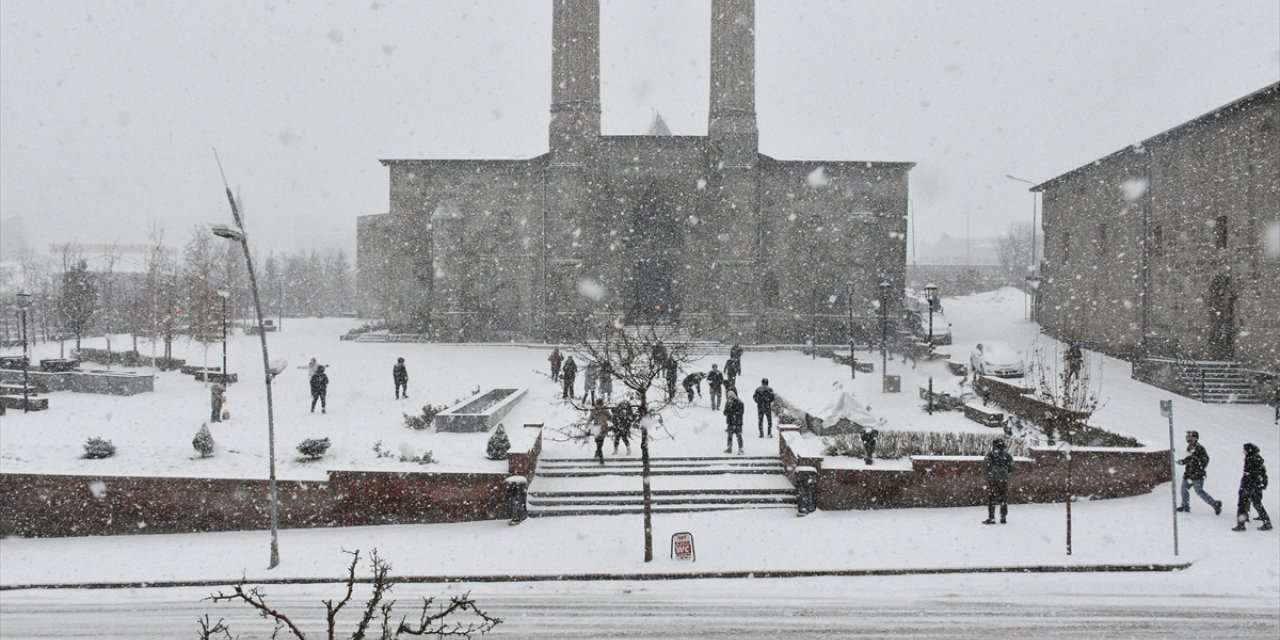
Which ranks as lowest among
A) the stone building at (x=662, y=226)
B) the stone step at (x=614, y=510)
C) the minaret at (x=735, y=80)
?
the stone step at (x=614, y=510)

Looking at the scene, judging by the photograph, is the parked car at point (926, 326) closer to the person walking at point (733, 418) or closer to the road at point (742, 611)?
the person walking at point (733, 418)

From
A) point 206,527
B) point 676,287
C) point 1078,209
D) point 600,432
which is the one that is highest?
point 1078,209

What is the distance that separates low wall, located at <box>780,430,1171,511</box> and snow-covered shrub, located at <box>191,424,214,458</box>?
13.5 meters

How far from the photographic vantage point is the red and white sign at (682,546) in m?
11.7

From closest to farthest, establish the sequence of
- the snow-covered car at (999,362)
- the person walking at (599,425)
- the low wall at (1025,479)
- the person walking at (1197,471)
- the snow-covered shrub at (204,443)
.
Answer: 1. the person walking at (1197,471)
2. the low wall at (1025,479)
3. the person walking at (599,425)
4. the snow-covered shrub at (204,443)
5. the snow-covered car at (999,362)

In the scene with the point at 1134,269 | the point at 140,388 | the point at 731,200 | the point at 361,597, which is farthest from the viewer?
the point at 731,200

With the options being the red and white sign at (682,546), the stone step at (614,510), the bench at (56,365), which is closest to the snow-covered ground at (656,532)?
the red and white sign at (682,546)

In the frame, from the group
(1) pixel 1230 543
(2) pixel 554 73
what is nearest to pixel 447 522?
(1) pixel 1230 543

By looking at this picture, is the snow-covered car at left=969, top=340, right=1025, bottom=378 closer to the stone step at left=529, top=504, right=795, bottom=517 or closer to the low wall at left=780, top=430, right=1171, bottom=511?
the low wall at left=780, top=430, right=1171, bottom=511

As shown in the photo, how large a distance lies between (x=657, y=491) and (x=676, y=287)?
25597 millimetres

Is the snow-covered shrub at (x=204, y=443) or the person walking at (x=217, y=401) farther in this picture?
the person walking at (x=217, y=401)

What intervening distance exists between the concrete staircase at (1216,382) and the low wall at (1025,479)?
9.17 meters

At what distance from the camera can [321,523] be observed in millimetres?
14500

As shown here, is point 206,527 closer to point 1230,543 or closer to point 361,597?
point 361,597
